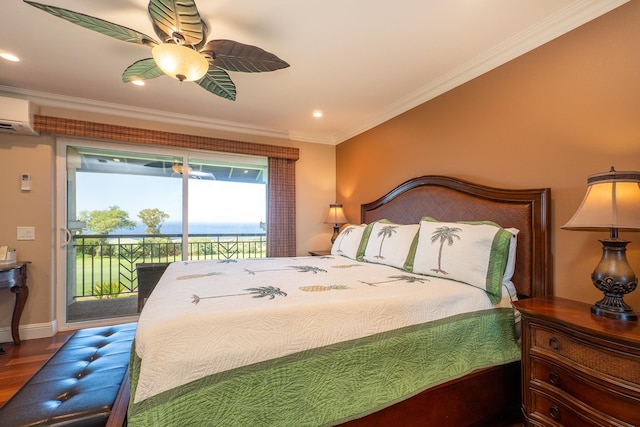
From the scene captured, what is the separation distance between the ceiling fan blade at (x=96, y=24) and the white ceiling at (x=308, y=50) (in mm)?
213

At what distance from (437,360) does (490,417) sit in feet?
1.85

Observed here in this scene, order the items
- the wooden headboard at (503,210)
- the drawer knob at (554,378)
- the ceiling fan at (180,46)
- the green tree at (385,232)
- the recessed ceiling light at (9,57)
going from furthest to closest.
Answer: the green tree at (385,232), the recessed ceiling light at (9,57), the wooden headboard at (503,210), the ceiling fan at (180,46), the drawer knob at (554,378)

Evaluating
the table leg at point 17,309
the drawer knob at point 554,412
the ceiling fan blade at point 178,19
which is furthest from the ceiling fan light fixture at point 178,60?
the table leg at point 17,309

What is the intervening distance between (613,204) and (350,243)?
75.9 inches

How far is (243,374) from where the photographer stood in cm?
104

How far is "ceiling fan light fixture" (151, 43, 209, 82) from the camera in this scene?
1.55 metres

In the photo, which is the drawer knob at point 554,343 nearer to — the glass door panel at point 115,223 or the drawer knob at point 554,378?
the drawer knob at point 554,378

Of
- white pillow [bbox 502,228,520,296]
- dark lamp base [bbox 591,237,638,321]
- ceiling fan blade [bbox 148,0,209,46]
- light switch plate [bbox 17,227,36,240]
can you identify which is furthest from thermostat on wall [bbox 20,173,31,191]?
dark lamp base [bbox 591,237,638,321]

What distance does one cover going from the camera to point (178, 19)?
1485 mm

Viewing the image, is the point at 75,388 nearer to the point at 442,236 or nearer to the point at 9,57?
the point at 442,236

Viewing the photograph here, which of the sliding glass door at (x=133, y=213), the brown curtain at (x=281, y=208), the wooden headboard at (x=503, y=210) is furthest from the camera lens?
the brown curtain at (x=281, y=208)

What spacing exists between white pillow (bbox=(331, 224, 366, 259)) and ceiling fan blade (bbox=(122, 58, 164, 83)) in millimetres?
2128

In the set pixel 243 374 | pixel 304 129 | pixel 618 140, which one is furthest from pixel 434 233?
pixel 304 129

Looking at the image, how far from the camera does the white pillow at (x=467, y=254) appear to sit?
166 cm
